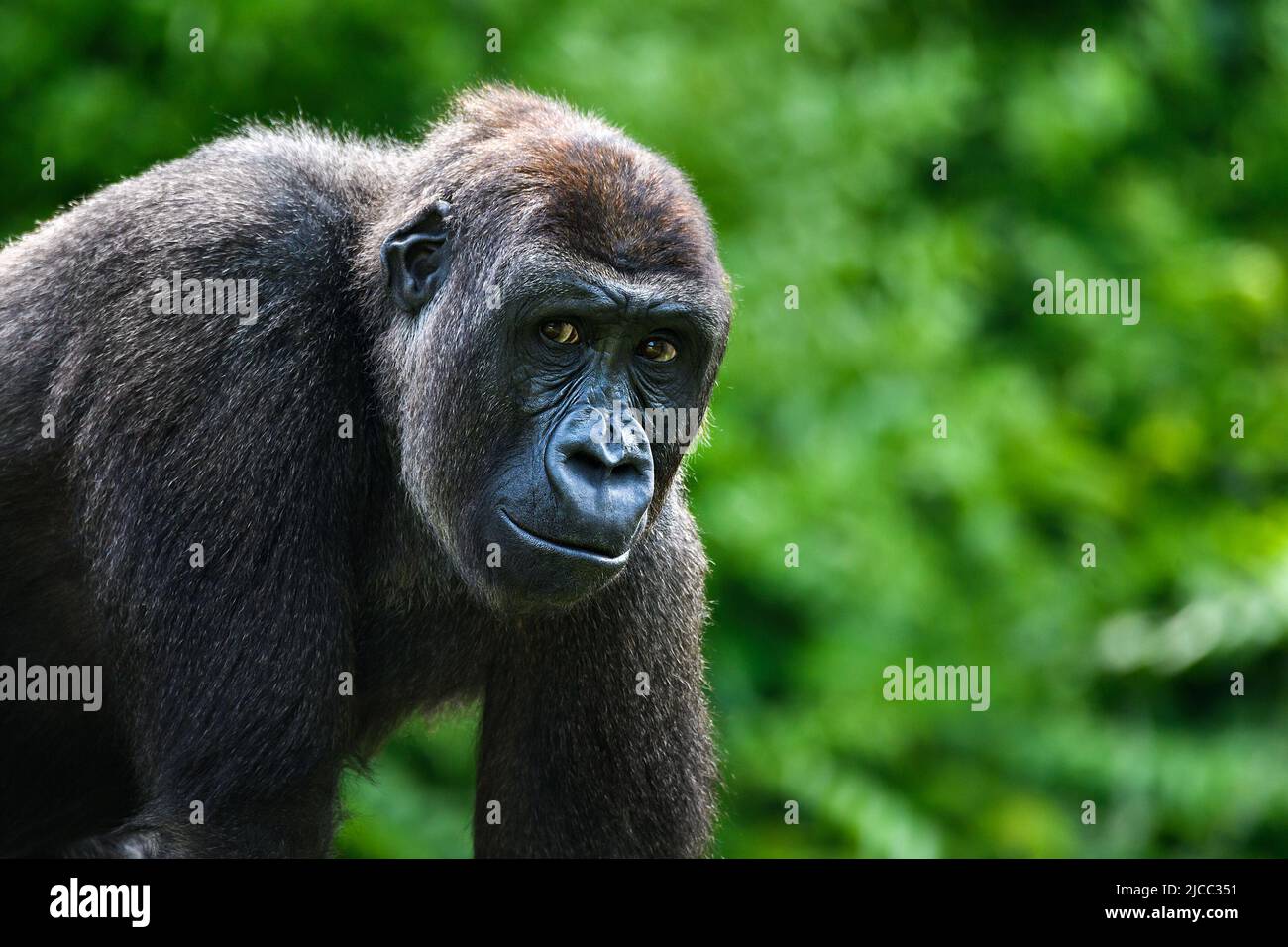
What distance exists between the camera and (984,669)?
35.7 feet

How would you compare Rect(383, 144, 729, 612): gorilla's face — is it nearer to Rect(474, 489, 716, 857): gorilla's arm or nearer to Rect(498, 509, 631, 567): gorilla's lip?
Rect(498, 509, 631, 567): gorilla's lip

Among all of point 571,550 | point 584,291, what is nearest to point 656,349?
point 584,291

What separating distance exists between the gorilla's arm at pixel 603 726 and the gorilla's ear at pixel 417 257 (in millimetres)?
1233

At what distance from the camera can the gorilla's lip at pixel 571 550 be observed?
5.03 m

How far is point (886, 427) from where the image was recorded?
A: 10.6 meters

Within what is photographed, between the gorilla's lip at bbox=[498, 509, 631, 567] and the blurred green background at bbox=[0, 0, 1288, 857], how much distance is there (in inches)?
155

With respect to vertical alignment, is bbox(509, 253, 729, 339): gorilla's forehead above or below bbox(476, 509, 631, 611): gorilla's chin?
above

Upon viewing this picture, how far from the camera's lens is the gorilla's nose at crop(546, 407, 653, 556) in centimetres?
500
